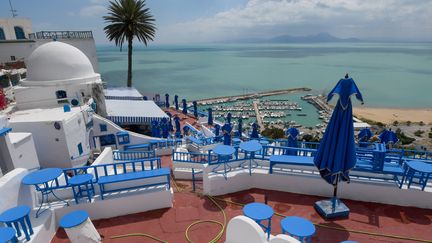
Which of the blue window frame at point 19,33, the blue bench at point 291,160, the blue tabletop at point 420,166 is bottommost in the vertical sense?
the blue bench at point 291,160

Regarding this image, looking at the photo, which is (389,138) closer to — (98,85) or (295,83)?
(98,85)

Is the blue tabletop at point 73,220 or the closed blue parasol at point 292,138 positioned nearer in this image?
the blue tabletop at point 73,220

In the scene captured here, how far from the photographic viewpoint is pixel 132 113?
17891mm

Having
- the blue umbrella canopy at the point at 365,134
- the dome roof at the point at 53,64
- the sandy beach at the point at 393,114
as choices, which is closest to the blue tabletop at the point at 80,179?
the dome roof at the point at 53,64

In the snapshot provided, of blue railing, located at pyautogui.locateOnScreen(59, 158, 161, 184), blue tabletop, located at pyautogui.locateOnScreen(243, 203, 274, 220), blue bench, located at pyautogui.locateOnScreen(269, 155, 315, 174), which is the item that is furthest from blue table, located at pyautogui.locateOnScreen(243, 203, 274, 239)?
blue railing, located at pyautogui.locateOnScreen(59, 158, 161, 184)

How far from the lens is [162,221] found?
7227mm

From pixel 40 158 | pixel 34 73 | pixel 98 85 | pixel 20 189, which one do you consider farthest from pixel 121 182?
pixel 34 73

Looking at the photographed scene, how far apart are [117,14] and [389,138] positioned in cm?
2792

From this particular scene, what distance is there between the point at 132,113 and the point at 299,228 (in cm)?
1539

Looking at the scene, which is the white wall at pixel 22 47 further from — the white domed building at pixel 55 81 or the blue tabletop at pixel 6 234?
the blue tabletop at pixel 6 234

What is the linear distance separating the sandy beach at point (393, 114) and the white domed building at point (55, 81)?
51096 millimetres

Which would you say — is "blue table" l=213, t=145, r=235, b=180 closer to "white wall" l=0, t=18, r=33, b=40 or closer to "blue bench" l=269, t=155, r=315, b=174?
"blue bench" l=269, t=155, r=315, b=174

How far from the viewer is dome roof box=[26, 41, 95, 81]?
14008 millimetres

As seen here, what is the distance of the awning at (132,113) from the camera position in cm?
1702
